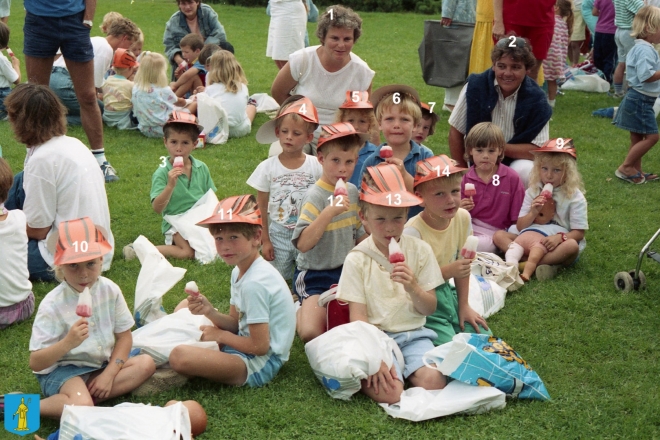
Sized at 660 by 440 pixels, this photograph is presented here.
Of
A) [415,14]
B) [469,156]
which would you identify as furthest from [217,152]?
[415,14]

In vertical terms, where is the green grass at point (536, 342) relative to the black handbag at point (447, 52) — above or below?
below

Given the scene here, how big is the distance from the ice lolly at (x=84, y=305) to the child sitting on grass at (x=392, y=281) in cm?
127

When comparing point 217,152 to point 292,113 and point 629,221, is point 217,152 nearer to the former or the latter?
point 292,113

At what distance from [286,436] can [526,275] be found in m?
2.48

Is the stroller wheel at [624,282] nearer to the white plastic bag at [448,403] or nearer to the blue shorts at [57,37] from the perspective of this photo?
the white plastic bag at [448,403]

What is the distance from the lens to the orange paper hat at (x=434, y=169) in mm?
4492

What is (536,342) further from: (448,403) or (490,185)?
(490,185)

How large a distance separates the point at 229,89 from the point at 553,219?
4642 millimetres

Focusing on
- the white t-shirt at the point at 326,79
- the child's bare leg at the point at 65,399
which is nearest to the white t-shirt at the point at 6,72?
the white t-shirt at the point at 326,79

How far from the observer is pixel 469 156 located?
6.09 metres

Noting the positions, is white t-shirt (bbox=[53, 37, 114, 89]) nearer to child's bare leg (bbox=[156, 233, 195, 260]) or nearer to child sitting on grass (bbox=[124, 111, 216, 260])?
child sitting on grass (bbox=[124, 111, 216, 260])

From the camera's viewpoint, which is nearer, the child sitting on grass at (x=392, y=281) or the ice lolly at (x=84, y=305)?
the ice lolly at (x=84, y=305)

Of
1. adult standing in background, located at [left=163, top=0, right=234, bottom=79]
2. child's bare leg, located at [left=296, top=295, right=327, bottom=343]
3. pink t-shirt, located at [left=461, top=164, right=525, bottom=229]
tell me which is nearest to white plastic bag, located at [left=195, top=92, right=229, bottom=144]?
adult standing in background, located at [left=163, top=0, right=234, bottom=79]

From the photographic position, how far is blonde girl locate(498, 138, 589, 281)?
5.65m
